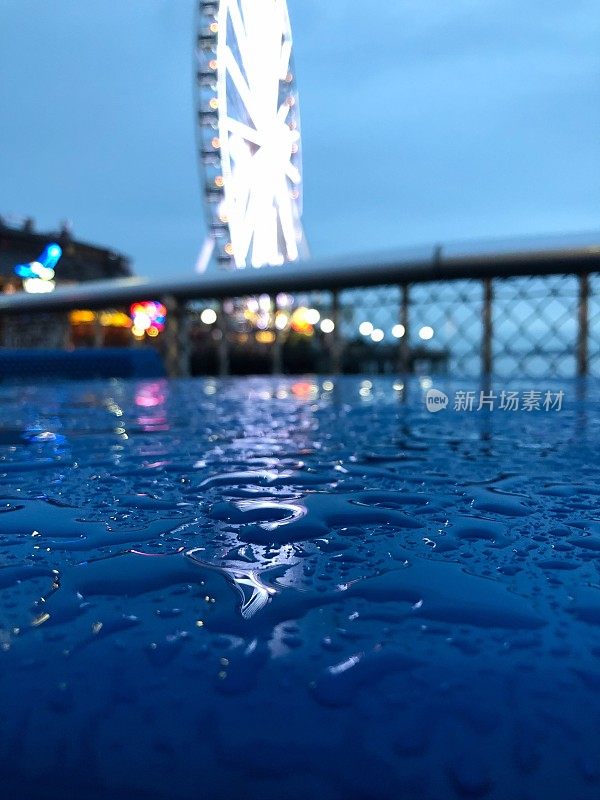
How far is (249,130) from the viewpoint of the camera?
12.6m

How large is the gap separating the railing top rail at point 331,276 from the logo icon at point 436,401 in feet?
3.26

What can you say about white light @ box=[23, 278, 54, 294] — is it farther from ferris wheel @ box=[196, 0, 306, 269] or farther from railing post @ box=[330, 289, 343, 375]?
railing post @ box=[330, 289, 343, 375]

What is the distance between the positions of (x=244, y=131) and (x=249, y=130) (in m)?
0.32

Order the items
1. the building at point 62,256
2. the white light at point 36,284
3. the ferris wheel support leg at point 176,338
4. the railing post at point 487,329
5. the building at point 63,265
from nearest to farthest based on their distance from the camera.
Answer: the railing post at point 487,329 → the ferris wheel support leg at point 176,338 → the white light at point 36,284 → the building at point 63,265 → the building at point 62,256

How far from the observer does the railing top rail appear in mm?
3946

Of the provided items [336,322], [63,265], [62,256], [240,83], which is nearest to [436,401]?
[336,322]

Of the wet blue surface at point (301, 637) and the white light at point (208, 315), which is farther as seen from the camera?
the white light at point (208, 315)

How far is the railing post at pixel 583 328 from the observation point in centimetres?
488

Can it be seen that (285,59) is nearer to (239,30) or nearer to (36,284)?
(239,30)

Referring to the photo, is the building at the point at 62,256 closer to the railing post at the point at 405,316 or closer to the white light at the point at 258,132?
the white light at the point at 258,132

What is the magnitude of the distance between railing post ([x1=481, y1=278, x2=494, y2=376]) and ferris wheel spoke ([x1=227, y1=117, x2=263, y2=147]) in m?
8.34

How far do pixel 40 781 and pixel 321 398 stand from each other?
3332mm

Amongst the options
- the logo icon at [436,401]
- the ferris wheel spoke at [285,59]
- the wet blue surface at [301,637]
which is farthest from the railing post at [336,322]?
the ferris wheel spoke at [285,59]

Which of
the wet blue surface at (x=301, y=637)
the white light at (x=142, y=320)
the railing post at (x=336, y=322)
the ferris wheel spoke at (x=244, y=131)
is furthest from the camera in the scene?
the ferris wheel spoke at (x=244, y=131)
